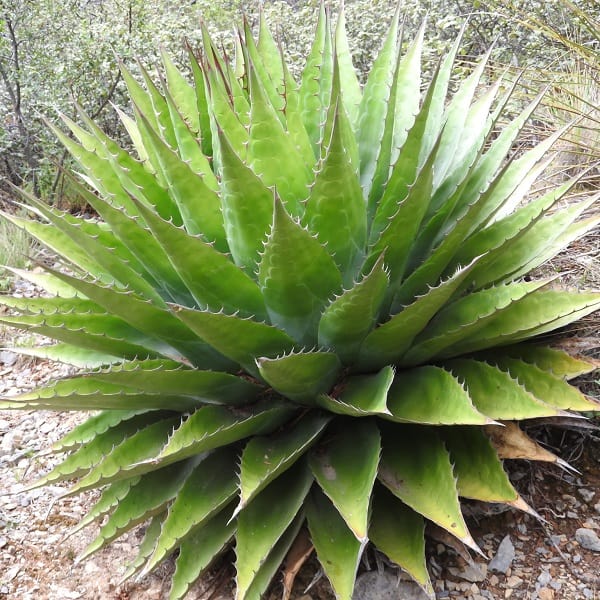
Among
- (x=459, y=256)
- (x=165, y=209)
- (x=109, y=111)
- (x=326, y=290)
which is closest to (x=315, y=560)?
(x=326, y=290)

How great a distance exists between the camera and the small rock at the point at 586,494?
5.66ft

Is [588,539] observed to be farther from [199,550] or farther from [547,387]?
[199,550]

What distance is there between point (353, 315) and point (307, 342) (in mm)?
197

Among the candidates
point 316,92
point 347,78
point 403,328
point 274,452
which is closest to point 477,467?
point 403,328

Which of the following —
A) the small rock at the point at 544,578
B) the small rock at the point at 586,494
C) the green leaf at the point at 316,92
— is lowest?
the small rock at the point at 544,578

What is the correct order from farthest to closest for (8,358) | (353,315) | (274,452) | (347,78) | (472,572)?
(8,358), (347,78), (472,572), (274,452), (353,315)

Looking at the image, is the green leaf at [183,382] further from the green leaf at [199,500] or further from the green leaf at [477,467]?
the green leaf at [477,467]

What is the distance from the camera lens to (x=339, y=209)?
1.44 metres

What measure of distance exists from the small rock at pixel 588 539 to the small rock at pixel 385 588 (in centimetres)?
44

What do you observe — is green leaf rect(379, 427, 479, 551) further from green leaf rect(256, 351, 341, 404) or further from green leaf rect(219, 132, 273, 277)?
green leaf rect(219, 132, 273, 277)

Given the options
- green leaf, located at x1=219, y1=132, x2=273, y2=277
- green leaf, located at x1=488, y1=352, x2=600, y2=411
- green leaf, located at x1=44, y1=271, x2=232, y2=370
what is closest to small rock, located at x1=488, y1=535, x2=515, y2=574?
green leaf, located at x1=488, y1=352, x2=600, y2=411

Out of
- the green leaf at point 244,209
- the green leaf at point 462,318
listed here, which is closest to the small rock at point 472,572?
the green leaf at point 462,318

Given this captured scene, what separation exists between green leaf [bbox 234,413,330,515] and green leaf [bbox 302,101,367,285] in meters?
0.37

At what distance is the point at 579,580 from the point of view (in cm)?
154
